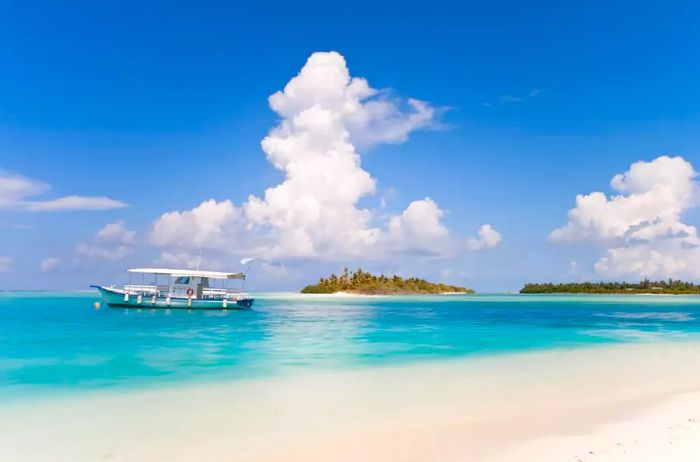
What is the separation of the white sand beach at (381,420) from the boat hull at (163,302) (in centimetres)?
4147

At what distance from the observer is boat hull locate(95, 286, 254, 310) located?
57062 mm

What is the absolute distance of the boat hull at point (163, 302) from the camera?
2247 inches

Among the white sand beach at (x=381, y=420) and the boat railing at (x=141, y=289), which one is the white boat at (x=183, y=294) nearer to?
the boat railing at (x=141, y=289)

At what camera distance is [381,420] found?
11.8 metres

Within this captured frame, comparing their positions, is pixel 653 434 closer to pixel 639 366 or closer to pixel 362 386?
pixel 362 386

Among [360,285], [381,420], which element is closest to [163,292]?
[381,420]

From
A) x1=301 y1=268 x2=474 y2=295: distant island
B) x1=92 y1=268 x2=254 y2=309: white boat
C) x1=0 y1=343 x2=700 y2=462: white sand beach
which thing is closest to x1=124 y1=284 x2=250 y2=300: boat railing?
x1=92 y1=268 x2=254 y2=309: white boat

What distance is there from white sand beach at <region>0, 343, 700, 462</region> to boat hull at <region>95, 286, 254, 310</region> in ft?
136

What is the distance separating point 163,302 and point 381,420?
51.0 metres

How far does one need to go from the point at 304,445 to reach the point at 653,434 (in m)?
6.38

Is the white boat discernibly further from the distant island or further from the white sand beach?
the distant island

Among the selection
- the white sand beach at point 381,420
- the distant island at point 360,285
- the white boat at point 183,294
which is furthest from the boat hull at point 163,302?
the distant island at point 360,285

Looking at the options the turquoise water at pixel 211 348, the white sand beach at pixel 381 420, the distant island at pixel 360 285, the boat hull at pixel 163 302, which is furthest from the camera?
the distant island at pixel 360 285

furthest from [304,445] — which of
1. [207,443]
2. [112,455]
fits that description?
[112,455]
